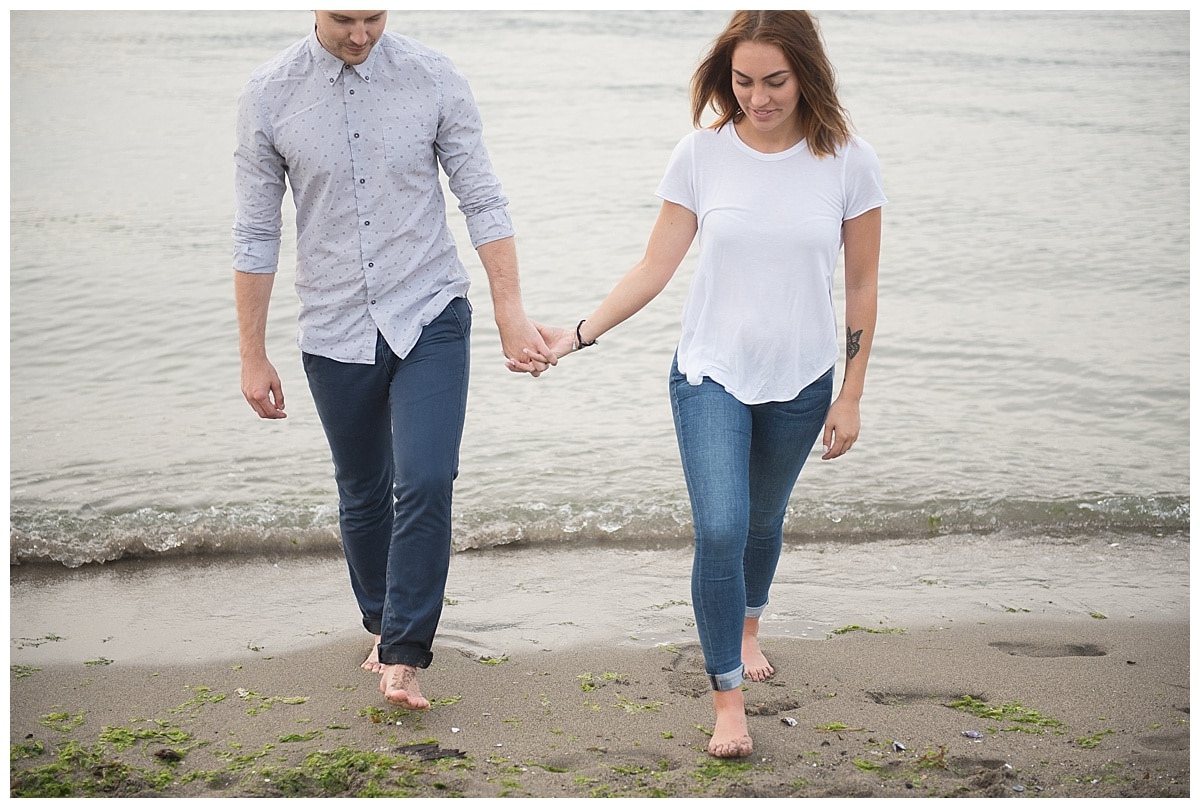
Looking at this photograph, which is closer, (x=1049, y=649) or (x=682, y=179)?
(x=682, y=179)

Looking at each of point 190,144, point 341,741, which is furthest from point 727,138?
point 190,144

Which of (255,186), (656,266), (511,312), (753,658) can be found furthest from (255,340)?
(753,658)

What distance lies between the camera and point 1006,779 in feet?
9.72

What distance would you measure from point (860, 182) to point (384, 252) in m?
1.30

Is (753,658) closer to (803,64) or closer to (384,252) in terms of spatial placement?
(384,252)

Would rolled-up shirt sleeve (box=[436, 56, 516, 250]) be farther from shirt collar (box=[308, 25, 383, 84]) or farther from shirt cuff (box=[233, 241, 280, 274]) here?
shirt cuff (box=[233, 241, 280, 274])

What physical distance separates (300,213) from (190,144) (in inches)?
527

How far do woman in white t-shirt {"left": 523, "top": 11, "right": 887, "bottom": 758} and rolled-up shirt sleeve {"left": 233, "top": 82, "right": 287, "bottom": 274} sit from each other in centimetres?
109

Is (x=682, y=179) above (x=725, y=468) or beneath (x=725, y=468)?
above

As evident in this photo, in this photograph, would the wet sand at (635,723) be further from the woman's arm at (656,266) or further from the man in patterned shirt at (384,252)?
the woman's arm at (656,266)

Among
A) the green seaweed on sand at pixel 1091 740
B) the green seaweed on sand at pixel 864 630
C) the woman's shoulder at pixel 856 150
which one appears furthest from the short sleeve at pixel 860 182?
the green seaweed on sand at pixel 864 630

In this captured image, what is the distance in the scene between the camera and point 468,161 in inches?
132

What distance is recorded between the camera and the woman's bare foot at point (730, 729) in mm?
3105

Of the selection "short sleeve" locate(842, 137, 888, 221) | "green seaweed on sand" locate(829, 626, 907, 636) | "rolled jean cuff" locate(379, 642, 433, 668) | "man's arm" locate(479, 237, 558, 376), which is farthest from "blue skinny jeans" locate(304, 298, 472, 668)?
"green seaweed on sand" locate(829, 626, 907, 636)
